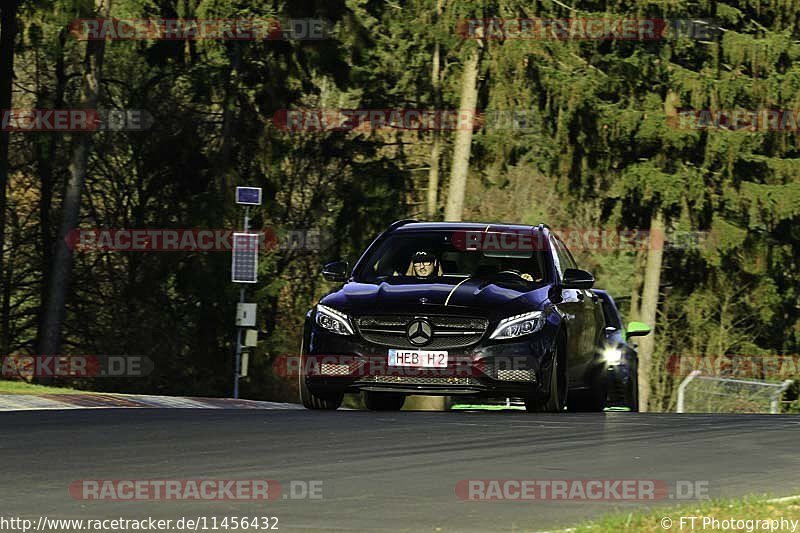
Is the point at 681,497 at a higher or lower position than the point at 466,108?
lower

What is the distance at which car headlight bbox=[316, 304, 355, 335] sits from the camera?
1481cm

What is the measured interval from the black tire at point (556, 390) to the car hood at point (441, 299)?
530 millimetres

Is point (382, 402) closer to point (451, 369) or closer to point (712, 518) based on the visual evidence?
point (451, 369)

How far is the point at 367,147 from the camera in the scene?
48.7m

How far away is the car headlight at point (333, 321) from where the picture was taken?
48.6 feet

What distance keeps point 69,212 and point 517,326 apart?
25.3 meters

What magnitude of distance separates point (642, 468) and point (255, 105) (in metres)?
36.7

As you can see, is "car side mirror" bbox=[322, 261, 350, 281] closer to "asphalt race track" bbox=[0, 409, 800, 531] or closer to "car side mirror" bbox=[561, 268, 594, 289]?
"asphalt race track" bbox=[0, 409, 800, 531]

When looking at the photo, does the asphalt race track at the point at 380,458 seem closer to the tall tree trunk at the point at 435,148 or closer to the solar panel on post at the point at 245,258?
the solar panel on post at the point at 245,258

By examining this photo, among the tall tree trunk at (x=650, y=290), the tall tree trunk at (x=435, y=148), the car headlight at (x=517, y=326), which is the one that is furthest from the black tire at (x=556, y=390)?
the tall tree trunk at (x=650, y=290)

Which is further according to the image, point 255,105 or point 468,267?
point 255,105

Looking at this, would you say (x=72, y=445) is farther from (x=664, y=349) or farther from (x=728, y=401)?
(x=664, y=349)

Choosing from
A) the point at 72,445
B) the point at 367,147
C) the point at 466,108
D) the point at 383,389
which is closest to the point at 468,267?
the point at 383,389

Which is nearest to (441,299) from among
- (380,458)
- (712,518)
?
(380,458)
